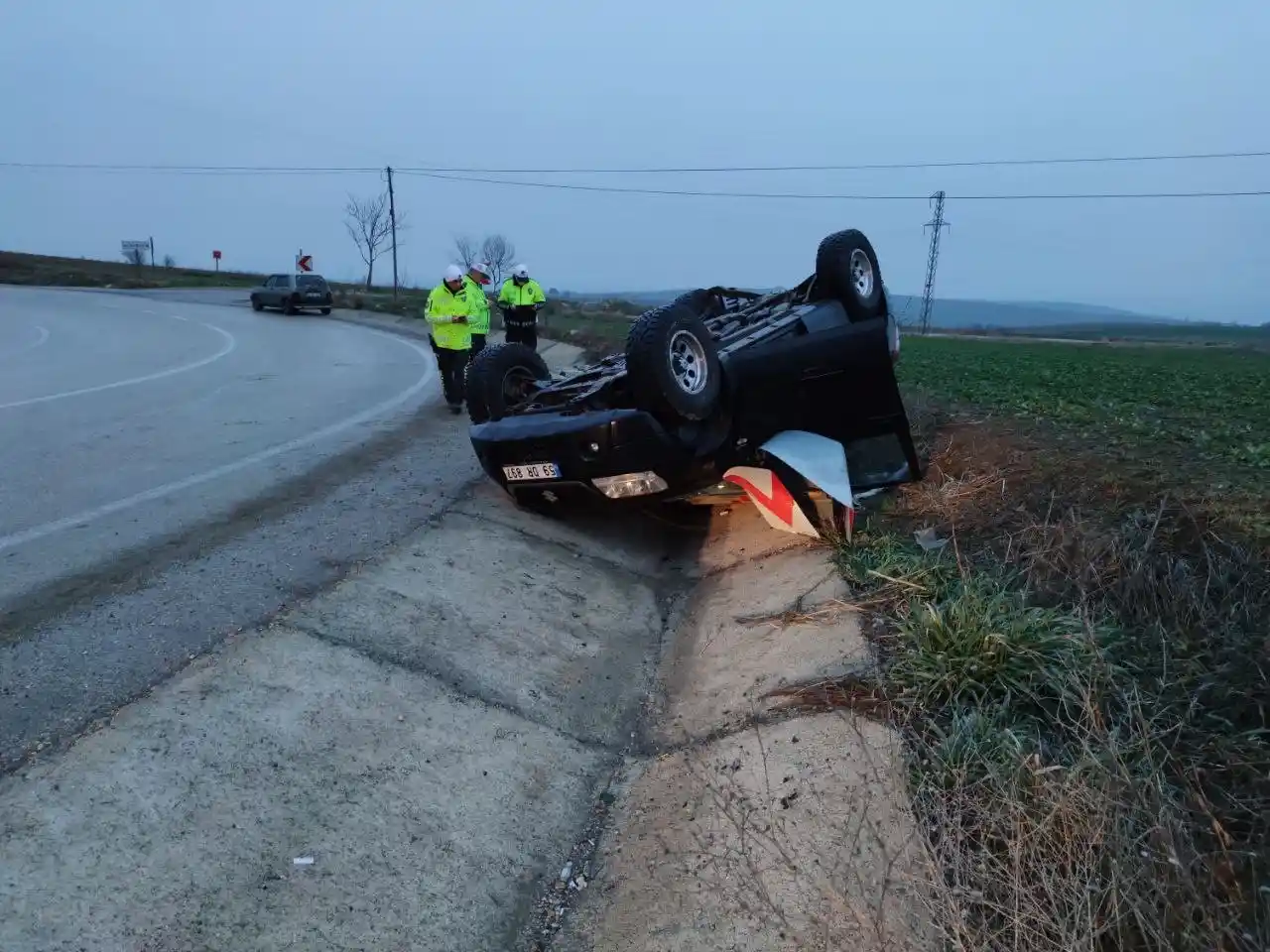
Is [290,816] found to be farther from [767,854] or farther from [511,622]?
[511,622]

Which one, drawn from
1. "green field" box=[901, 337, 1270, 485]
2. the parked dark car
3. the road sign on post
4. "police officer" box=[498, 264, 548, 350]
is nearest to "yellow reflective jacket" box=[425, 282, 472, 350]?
"police officer" box=[498, 264, 548, 350]

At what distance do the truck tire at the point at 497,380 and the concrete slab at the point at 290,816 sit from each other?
9.80 feet

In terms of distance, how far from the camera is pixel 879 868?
9.42 ft

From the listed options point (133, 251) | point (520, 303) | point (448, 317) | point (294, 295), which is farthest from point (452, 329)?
point (133, 251)

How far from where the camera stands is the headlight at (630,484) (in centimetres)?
548

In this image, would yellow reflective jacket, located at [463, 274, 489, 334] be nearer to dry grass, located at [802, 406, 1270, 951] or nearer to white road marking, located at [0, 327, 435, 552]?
white road marking, located at [0, 327, 435, 552]

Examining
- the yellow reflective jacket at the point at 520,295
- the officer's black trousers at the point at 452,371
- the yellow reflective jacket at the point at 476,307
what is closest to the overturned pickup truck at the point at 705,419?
the officer's black trousers at the point at 452,371

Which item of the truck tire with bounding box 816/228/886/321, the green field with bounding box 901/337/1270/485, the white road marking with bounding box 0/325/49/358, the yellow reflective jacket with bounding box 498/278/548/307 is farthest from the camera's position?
the white road marking with bounding box 0/325/49/358

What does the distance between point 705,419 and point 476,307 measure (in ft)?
17.6

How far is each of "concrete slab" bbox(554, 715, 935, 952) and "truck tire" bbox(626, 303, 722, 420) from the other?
2124 mm

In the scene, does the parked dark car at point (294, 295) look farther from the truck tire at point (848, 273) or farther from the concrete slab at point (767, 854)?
the concrete slab at point (767, 854)

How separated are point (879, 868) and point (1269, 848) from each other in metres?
1.04

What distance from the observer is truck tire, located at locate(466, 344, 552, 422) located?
675 centimetres

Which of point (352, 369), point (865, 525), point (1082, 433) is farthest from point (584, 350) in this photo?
point (865, 525)
